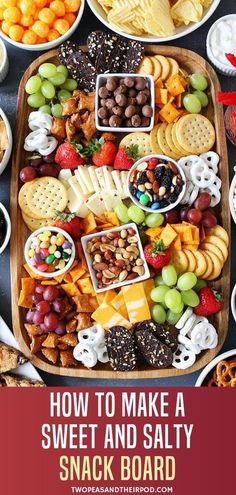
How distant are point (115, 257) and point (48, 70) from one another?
0.63 metres

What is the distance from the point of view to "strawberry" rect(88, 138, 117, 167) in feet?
8.57

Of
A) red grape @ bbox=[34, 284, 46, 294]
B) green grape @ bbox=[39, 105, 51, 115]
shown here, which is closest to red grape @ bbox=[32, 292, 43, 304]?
red grape @ bbox=[34, 284, 46, 294]

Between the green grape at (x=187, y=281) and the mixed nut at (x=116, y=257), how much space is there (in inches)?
4.8

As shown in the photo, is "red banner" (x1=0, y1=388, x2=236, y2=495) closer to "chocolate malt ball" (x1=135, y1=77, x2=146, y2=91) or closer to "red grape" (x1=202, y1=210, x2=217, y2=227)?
"red grape" (x1=202, y1=210, x2=217, y2=227)

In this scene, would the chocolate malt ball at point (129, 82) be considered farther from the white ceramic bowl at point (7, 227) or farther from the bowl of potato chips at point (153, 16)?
the white ceramic bowl at point (7, 227)

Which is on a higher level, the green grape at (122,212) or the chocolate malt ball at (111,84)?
the chocolate malt ball at (111,84)

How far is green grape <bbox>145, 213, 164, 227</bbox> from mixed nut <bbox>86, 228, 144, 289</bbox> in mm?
55

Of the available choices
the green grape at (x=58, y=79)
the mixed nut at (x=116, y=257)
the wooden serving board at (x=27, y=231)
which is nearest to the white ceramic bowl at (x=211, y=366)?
the wooden serving board at (x=27, y=231)

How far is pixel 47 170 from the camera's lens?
263cm

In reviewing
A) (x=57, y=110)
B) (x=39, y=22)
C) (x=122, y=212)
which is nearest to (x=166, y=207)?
(x=122, y=212)

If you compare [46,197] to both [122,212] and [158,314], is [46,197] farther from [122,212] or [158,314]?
[158,314]

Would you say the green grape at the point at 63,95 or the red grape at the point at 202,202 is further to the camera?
the green grape at the point at 63,95

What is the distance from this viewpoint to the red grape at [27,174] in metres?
2.60

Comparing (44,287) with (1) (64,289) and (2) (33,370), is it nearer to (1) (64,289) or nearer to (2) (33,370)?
(1) (64,289)
